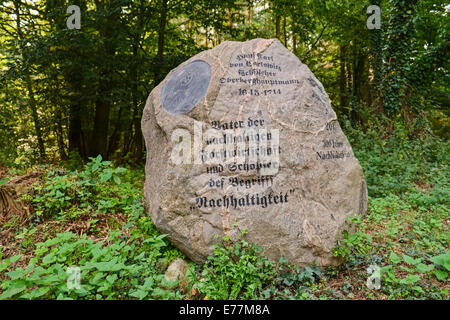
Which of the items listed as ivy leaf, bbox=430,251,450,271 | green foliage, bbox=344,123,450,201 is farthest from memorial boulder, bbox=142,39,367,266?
green foliage, bbox=344,123,450,201

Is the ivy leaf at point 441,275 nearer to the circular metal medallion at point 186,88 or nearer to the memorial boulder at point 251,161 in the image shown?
the memorial boulder at point 251,161

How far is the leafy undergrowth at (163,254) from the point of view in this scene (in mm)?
2592

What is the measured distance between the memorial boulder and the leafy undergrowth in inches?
8.9

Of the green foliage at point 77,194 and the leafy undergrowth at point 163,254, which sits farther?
the green foliage at point 77,194

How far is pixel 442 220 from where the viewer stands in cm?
400

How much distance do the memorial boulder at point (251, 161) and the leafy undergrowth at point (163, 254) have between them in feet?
0.74

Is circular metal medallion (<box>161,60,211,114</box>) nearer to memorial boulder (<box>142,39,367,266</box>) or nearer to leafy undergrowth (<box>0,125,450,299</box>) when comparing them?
memorial boulder (<box>142,39,367,266</box>)

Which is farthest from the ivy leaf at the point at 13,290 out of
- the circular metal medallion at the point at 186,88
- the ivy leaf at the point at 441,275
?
the ivy leaf at the point at 441,275

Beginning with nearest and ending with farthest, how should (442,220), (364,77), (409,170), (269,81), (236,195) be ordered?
1. (236,195)
2. (269,81)
3. (442,220)
4. (409,170)
5. (364,77)

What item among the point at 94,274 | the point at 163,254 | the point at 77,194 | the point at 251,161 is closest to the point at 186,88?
the point at 251,161

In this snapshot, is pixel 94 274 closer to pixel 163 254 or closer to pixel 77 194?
pixel 163 254
